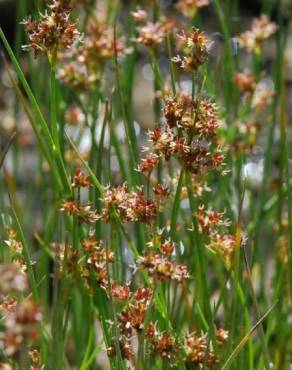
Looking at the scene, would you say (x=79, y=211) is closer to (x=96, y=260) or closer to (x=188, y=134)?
(x=96, y=260)

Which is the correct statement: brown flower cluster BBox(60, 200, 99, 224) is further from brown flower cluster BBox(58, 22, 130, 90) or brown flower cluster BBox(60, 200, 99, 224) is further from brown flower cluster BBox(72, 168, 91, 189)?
brown flower cluster BBox(58, 22, 130, 90)

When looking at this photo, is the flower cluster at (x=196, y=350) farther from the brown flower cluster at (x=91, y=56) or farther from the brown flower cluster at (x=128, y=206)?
the brown flower cluster at (x=91, y=56)

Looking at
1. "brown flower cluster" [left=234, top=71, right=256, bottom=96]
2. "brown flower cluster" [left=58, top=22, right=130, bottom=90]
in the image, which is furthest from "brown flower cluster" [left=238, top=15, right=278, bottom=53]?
"brown flower cluster" [left=58, top=22, right=130, bottom=90]

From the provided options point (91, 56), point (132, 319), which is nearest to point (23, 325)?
point (132, 319)

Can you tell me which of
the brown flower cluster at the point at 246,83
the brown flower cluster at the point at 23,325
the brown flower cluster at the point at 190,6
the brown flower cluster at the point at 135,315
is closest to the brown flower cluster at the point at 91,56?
the brown flower cluster at the point at 190,6

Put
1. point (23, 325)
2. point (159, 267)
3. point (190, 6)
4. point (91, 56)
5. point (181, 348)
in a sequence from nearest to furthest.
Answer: point (23, 325) < point (159, 267) < point (181, 348) < point (91, 56) < point (190, 6)

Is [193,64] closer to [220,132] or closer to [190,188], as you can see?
[190,188]

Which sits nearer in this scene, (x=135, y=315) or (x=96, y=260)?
(x=135, y=315)
